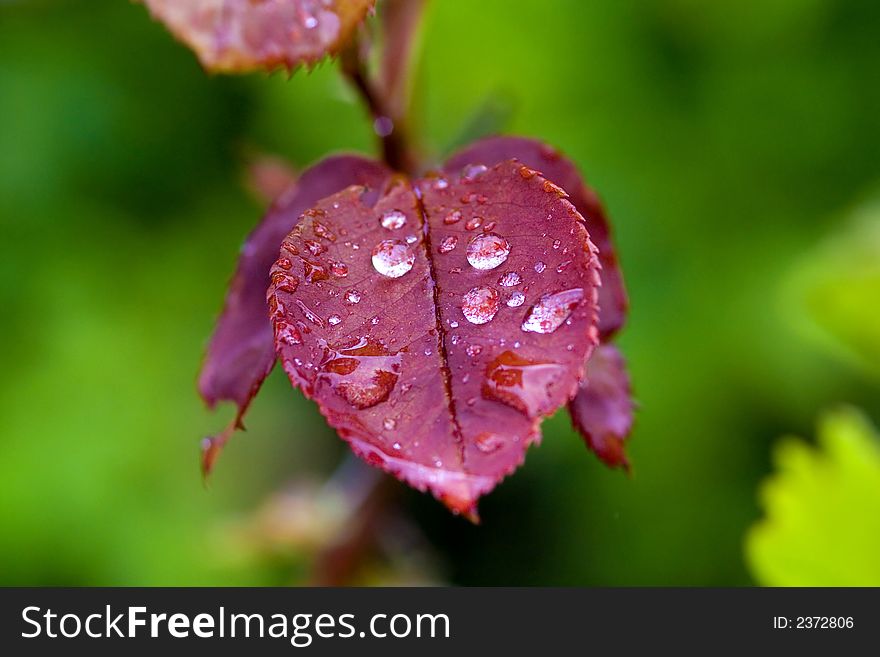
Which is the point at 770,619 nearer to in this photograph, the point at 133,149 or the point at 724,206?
the point at 724,206

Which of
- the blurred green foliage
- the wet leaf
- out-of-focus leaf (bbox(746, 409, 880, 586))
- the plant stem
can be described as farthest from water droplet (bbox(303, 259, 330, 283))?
the blurred green foliage

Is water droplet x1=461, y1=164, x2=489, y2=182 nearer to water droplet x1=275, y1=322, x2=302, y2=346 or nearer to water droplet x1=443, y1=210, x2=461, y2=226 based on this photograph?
water droplet x1=443, y1=210, x2=461, y2=226

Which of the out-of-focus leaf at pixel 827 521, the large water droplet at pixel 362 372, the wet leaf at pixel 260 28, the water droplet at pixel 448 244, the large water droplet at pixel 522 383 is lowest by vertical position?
the out-of-focus leaf at pixel 827 521

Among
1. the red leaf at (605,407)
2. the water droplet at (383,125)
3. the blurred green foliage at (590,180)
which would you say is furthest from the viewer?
the blurred green foliage at (590,180)

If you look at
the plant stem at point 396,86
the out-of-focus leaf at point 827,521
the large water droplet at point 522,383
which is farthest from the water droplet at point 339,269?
the out-of-focus leaf at point 827,521

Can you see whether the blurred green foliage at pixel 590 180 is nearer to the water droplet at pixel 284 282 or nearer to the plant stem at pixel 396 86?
the plant stem at pixel 396 86

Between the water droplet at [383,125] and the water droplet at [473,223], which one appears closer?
the water droplet at [473,223]

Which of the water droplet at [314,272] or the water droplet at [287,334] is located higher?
the water droplet at [314,272]

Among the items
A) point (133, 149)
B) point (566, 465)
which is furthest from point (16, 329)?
point (566, 465)
